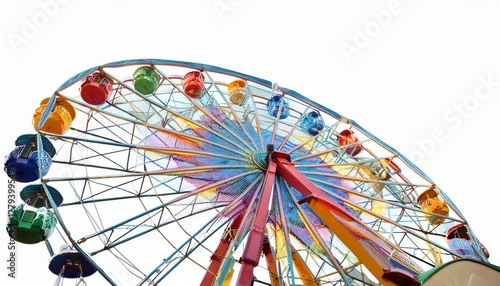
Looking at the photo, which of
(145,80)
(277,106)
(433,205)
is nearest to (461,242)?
(433,205)

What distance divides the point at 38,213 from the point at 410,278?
7991 mm

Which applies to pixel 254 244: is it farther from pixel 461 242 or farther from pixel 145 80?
pixel 461 242

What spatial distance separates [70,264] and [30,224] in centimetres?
153

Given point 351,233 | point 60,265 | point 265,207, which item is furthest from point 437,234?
point 60,265

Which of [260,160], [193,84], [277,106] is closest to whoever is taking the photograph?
[260,160]

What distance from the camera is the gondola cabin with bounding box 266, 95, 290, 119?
16633 mm

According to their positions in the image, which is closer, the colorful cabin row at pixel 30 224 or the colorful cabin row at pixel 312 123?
the colorful cabin row at pixel 30 224

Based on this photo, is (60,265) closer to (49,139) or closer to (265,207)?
(49,139)

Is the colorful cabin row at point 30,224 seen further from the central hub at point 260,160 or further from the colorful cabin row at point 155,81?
the central hub at point 260,160

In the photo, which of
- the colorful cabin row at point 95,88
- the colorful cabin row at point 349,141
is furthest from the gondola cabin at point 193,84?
the colorful cabin row at point 349,141

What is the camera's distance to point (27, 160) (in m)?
12.9

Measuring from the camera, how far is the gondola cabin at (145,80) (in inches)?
585

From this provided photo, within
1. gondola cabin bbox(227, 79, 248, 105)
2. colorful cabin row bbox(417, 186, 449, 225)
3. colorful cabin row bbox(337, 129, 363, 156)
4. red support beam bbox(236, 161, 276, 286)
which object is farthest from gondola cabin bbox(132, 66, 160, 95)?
colorful cabin row bbox(417, 186, 449, 225)

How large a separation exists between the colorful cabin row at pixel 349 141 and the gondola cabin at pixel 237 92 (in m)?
3.25
